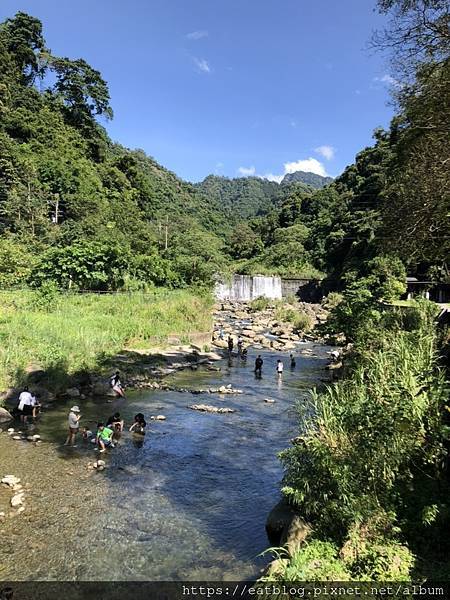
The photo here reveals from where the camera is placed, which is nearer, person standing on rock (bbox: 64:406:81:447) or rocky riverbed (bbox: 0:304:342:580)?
rocky riverbed (bbox: 0:304:342:580)

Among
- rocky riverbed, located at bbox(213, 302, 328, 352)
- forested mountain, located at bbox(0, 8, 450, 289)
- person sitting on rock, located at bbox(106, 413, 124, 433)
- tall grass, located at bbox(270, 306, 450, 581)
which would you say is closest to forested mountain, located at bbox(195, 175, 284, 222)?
forested mountain, located at bbox(0, 8, 450, 289)

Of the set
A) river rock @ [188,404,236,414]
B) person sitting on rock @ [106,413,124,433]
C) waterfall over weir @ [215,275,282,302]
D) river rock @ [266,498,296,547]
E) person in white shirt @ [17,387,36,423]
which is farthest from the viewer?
waterfall over weir @ [215,275,282,302]

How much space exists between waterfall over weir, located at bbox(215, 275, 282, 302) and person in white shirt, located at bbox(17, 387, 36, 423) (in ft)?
147

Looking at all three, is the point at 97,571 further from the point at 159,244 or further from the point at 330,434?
the point at 159,244

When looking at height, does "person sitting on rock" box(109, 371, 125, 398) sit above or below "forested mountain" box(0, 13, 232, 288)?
below

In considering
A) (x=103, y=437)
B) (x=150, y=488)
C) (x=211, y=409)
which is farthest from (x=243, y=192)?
(x=150, y=488)

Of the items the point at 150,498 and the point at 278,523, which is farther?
the point at 150,498

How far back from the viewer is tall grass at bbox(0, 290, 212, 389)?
17.7 metres

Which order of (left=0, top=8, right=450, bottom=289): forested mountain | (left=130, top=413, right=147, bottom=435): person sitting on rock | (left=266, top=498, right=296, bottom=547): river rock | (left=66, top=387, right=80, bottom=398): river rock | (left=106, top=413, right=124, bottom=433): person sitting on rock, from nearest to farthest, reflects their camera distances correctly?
(left=266, top=498, right=296, bottom=547): river rock < (left=0, top=8, right=450, bottom=289): forested mountain < (left=106, top=413, right=124, bottom=433): person sitting on rock < (left=130, top=413, right=147, bottom=435): person sitting on rock < (left=66, top=387, right=80, bottom=398): river rock

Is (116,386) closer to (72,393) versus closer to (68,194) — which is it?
(72,393)

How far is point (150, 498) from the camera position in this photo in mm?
9875

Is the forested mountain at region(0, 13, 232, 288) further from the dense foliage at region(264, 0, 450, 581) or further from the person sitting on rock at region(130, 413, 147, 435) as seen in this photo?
the dense foliage at region(264, 0, 450, 581)

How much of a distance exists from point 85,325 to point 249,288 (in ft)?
130

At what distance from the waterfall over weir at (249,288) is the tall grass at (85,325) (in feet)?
86.2
